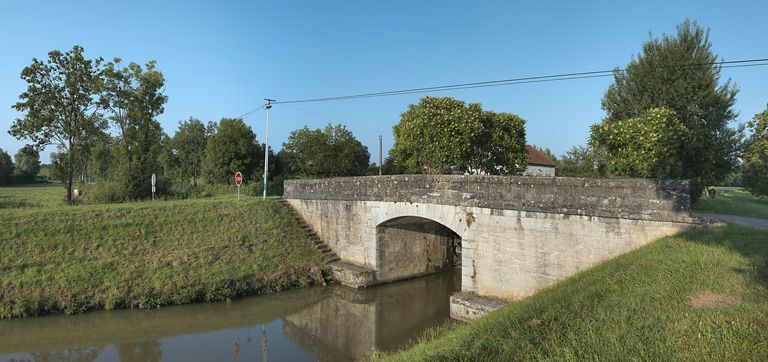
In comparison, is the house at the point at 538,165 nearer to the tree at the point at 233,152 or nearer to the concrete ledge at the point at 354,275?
the concrete ledge at the point at 354,275

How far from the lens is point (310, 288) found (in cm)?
1484

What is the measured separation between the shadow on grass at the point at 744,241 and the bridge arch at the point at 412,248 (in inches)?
301

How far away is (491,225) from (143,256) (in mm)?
11612

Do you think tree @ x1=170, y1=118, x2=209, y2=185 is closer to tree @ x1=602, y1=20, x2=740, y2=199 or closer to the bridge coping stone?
the bridge coping stone

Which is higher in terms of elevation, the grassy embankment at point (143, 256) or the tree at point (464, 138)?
the tree at point (464, 138)

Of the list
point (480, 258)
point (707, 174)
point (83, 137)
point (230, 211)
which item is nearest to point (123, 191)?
point (83, 137)

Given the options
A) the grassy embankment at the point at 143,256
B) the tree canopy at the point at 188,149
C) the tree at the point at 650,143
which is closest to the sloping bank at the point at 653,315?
the tree at the point at 650,143

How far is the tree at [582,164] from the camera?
2777 cm

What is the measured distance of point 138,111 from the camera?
2353 cm

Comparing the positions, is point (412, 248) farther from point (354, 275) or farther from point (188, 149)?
point (188, 149)

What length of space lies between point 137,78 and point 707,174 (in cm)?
2871

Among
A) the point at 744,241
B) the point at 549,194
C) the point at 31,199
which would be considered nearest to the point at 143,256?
the point at 549,194

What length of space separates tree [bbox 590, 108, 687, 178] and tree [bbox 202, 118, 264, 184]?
2720cm

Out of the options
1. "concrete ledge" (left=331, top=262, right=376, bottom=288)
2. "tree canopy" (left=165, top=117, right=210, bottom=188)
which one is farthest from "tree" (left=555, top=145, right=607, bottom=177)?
"tree canopy" (left=165, top=117, right=210, bottom=188)
